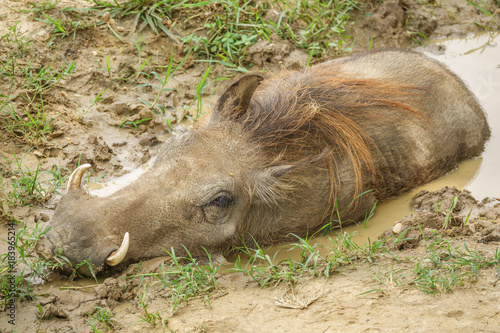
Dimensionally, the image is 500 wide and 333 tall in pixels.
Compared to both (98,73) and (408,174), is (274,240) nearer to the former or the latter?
(408,174)

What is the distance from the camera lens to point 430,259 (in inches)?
135

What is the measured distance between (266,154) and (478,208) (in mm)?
1708

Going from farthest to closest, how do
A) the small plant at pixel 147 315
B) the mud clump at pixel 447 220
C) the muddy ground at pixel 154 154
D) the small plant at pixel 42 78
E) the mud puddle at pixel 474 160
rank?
the small plant at pixel 42 78, the mud puddle at pixel 474 160, the mud clump at pixel 447 220, the small plant at pixel 147 315, the muddy ground at pixel 154 154

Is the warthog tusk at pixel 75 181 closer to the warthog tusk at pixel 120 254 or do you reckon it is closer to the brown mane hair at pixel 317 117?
the warthog tusk at pixel 120 254

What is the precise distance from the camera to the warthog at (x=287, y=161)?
381 cm

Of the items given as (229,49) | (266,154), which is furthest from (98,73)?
(266,154)

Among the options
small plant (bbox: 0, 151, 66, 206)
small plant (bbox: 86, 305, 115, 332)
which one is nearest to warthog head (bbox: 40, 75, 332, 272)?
small plant (bbox: 86, 305, 115, 332)

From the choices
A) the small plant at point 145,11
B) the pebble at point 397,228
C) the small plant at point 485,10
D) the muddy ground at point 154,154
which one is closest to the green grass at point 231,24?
the small plant at point 145,11

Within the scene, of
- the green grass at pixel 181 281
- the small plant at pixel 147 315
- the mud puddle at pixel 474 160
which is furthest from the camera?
the mud puddle at pixel 474 160

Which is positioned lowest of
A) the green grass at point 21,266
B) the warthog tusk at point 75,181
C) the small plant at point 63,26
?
the green grass at point 21,266

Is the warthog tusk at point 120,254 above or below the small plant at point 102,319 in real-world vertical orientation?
above

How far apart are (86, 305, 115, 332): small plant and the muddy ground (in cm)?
3

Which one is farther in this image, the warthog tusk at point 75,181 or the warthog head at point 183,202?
the warthog tusk at point 75,181

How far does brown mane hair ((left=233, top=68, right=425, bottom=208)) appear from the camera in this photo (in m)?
4.41
